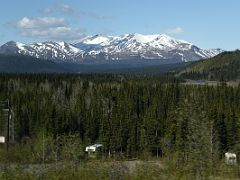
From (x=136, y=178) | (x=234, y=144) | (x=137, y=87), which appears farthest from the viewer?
(x=137, y=87)

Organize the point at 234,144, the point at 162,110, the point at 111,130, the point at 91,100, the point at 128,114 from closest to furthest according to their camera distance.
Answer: the point at 234,144 < the point at 111,130 < the point at 128,114 < the point at 162,110 < the point at 91,100

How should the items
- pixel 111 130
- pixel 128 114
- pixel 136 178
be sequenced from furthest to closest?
pixel 128 114 < pixel 111 130 < pixel 136 178

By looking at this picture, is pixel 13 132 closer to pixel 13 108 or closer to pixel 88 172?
pixel 13 108

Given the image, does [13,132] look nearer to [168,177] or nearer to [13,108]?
[13,108]

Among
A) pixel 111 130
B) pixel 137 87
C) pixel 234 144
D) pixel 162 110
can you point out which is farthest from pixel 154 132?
pixel 137 87

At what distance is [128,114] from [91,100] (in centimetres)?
3319

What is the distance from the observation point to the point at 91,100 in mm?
143375

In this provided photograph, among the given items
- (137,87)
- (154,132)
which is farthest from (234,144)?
(137,87)

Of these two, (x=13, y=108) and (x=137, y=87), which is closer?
(x=13, y=108)

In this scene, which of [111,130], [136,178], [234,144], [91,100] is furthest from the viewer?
[91,100]

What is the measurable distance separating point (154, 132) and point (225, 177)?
86525mm

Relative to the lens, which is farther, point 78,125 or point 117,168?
point 78,125

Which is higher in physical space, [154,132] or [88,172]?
[88,172]

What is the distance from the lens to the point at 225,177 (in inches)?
691
